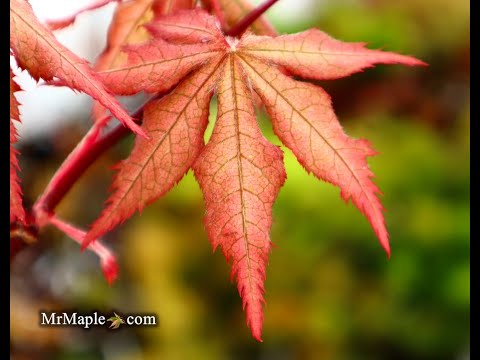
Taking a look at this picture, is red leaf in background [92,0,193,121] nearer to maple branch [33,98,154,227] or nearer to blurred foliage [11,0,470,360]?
maple branch [33,98,154,227]

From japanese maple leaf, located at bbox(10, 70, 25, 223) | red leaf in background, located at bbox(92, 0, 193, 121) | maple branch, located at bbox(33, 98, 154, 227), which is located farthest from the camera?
red leaf in background, located at bbox(92, 0, 193, 121)

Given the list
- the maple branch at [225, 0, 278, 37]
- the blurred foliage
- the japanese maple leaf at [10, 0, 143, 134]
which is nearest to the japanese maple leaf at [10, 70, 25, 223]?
the japanese maple leaf at [10, 0, 143, 134]

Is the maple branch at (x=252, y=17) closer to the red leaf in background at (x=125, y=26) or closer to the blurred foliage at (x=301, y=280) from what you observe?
the red leaf in background at (x=125, y=26)

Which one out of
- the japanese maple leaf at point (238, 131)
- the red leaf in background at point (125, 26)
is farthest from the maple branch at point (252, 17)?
the red leaf in background at point (125, 26)

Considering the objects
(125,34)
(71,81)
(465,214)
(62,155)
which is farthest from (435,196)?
(71,81)

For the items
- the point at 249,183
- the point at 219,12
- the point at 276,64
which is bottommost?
the point at 249,183

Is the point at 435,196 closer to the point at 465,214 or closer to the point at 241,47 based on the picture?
the point at 465,214
